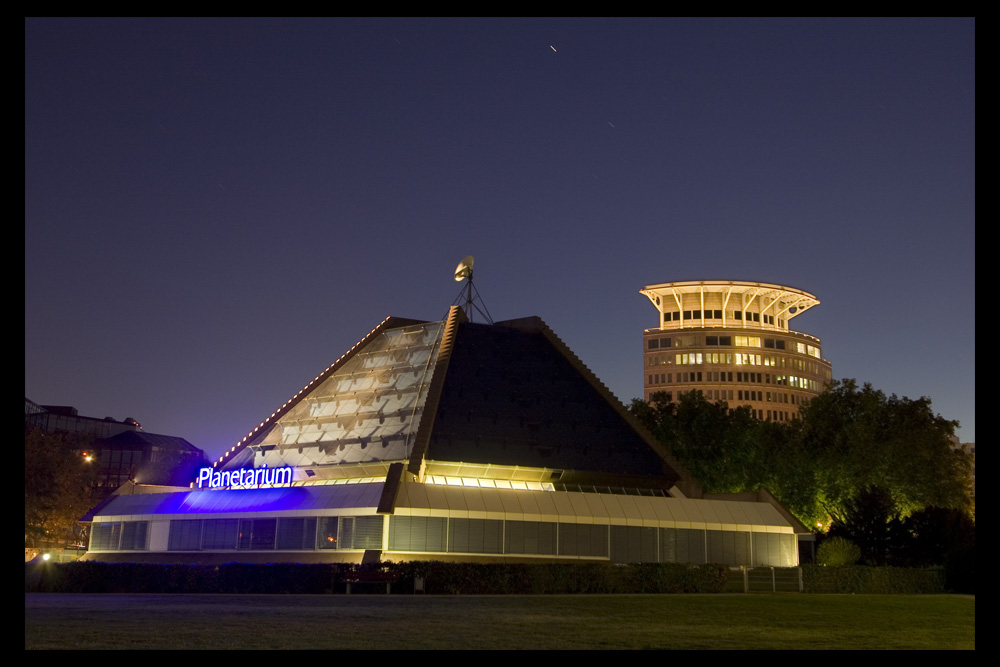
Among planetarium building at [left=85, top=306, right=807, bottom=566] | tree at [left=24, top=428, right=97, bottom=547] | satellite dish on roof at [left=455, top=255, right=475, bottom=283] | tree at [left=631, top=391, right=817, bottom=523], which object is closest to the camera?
planetarium building at [left=85, top=306, right=807, bottom=566]

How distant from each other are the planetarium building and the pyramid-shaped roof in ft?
0.45

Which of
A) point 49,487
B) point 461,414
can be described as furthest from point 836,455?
point 49,487

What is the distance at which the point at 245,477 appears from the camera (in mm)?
80375

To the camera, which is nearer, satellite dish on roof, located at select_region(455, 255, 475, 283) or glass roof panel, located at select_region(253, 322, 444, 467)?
glass roof panel, located at select_region(253, 322, 444, 467)

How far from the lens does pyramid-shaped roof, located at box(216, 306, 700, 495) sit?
78.1 meters

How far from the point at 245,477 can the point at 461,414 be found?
16.9m

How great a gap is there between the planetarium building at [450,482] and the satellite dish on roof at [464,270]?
286 inches

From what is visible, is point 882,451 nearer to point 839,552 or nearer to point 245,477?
point 839,552

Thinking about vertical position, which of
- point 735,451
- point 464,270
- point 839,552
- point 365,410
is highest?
point 464,270

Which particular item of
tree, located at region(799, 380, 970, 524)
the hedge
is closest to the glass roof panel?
the hedge

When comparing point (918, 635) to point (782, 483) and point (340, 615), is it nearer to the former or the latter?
point (340, 615)

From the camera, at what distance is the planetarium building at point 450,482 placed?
240 ft

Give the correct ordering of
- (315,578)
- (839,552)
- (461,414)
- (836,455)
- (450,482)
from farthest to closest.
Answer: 1. (836,455)
2. (839,552)
3. (461,414)
4. (450,482)
5. (315,578)

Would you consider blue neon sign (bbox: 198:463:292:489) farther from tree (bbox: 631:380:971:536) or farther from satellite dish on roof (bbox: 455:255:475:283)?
tree (bbox: 631:380:971:536)
